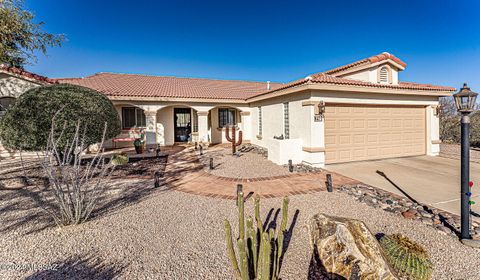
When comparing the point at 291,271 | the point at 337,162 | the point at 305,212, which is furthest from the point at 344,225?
the point at 337,162

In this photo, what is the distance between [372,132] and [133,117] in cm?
1433

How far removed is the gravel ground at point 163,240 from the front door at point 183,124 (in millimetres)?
11148

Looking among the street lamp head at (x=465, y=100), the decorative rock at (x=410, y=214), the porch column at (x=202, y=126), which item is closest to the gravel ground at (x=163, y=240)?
the decorative rock at (x=410, y=214)

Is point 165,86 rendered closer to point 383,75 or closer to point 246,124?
point 246,124

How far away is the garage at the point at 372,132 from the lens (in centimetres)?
926

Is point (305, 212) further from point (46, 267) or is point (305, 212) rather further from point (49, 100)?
point (49, 100)

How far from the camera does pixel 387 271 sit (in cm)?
270

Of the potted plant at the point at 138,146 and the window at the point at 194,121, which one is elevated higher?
the window at the point at 194,121

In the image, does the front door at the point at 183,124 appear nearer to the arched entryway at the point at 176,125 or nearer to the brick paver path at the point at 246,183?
the arched entryway at the point at 176,125

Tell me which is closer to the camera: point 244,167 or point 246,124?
point 244,167

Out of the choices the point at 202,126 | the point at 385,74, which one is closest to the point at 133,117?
the point at 202,126

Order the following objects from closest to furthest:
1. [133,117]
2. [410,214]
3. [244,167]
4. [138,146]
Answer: [410,214]
[244,167]
[138,146]
[133,117]

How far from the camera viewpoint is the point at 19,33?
8.48 meters

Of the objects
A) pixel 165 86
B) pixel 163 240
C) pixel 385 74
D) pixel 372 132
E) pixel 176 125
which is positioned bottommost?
pixel 163 240
